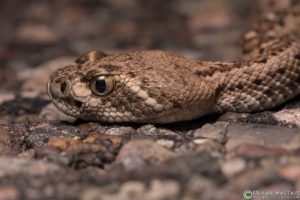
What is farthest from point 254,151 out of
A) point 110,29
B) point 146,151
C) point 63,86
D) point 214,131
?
point 110,29

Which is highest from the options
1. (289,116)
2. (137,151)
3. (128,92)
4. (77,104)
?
(128,92)

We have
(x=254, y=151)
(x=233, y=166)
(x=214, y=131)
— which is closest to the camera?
(x=233, y=166)

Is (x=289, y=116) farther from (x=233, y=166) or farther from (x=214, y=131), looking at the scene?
(x=233, y=166)

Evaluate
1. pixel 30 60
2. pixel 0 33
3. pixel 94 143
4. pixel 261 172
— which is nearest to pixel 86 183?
pixel 94 143

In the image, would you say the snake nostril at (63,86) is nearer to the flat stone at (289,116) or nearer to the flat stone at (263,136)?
the flat stone at (263,136)

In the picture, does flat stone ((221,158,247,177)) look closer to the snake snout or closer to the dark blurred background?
the snake snout

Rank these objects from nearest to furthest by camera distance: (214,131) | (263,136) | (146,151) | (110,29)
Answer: (146,151) → (263,136) → (214,131) → (110,29)

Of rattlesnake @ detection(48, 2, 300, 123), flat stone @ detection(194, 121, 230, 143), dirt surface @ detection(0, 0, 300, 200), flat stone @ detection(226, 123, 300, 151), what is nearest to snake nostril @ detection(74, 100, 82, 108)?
rattlesnake @ detection(48, 2, 300, 123)

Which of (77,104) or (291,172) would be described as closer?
(291,172)
